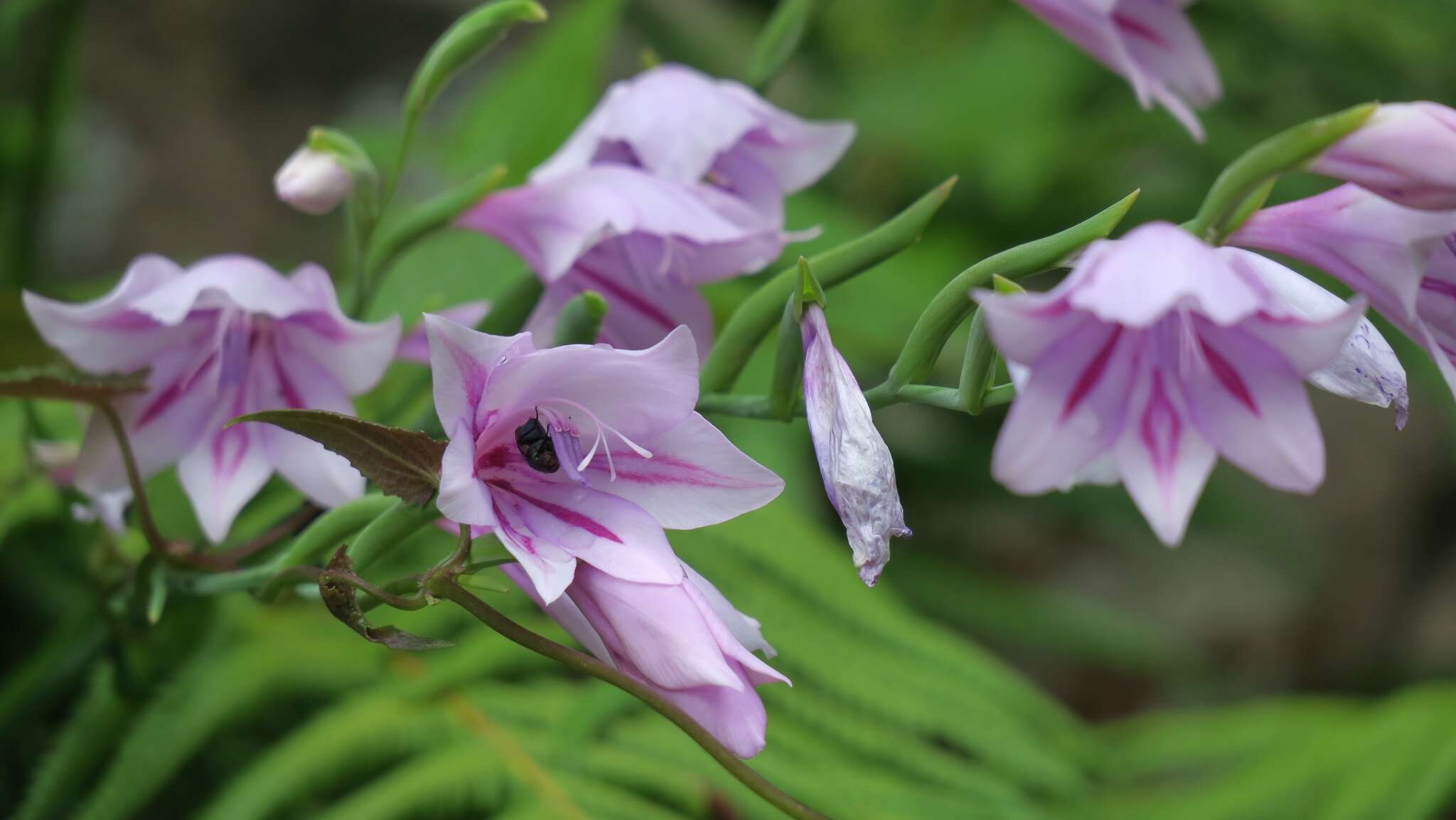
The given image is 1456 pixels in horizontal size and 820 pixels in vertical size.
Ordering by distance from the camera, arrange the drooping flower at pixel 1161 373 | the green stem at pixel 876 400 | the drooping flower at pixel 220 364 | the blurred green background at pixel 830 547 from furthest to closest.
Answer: the blurred green background at pixel 830 547
the drooping flower at pixel 220 364
the green stem at pixel 876 400
the drooping flower at pixel 1161 373

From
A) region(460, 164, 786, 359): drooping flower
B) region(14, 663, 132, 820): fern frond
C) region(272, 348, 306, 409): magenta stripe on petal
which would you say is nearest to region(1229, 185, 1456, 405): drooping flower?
region(460, 164, 786, 359): drooping flower

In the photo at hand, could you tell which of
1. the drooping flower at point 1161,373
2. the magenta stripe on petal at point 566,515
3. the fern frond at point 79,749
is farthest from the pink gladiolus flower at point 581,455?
the fern frond at point 79,749

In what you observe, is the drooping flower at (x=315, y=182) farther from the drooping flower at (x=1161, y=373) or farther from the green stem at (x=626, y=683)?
the drooping flower at (x=1161, y=373)

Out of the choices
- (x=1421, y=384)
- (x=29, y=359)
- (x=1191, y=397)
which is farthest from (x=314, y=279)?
(x=1421, y=384)

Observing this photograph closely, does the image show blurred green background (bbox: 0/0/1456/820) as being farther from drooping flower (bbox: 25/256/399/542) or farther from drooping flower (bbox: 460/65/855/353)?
drooping flower (bbox: 460/65/855/353)

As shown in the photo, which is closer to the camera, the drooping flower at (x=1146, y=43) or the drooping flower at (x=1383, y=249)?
the drooping flower at (x=1383, y=249)

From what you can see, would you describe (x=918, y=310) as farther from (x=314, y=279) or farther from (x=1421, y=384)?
(x=314, y=279)

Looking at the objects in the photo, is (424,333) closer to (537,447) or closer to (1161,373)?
(537,447)
